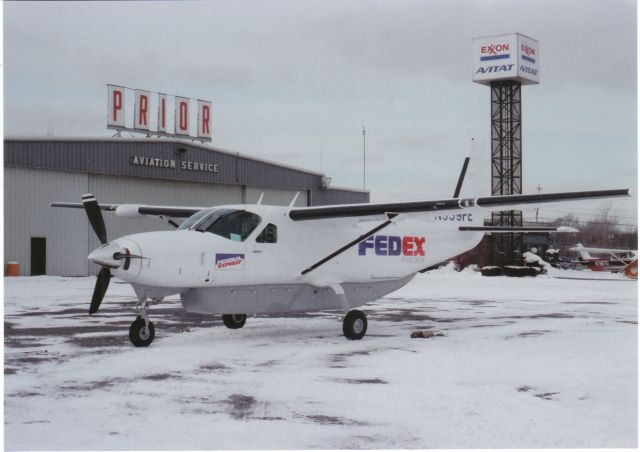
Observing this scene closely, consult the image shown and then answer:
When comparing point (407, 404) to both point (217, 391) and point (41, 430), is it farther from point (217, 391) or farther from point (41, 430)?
point (41, 430)

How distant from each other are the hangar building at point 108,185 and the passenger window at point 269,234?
1139 cm

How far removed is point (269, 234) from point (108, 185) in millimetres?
17919

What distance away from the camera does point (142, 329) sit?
37.0ft

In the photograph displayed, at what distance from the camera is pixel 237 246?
1194 centimetres

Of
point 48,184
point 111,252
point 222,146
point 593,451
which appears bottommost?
point 593,451

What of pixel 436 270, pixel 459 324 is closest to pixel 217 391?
pixel 459 324

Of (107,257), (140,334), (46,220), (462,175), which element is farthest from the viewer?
(46,220)

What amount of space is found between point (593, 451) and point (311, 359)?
4.92 metres

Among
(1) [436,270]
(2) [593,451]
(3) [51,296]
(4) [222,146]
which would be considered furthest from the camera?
(1) [436,270]

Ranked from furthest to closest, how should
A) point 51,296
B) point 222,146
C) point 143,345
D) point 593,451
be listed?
point 222,146, point 51,296, point 143,345, point 593,451

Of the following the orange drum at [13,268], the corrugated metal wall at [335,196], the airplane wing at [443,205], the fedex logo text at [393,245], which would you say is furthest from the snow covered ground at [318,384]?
the corrugated metal wall at [335,196]

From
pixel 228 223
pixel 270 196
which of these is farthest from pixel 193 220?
pixel 270 196

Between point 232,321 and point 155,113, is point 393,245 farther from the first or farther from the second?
point 155,113

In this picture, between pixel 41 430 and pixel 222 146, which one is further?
pixel 222 146
